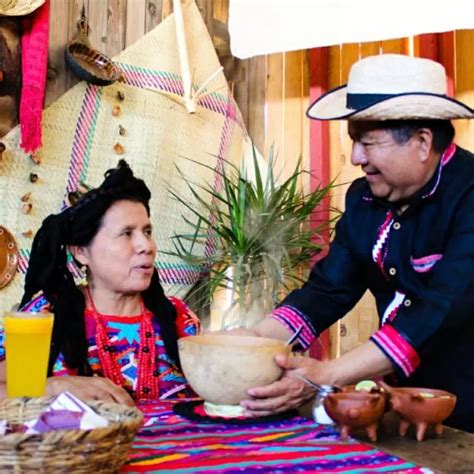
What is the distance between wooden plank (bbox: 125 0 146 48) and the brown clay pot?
244 cm

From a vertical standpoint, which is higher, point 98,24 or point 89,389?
point 98,24

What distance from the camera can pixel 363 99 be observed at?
1.84 meters

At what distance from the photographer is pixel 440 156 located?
1.91 m

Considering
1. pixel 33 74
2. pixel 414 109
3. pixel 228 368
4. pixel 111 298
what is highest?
pixel 33 74

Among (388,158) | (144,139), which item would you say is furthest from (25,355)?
(144,139)

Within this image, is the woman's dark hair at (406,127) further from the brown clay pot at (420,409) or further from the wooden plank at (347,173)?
the wooden plank at (347,173)

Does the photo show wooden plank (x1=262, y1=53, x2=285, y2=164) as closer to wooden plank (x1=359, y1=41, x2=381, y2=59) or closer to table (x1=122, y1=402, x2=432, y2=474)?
wooden plank (x1=359, y1=41, x2=381, y2=59)

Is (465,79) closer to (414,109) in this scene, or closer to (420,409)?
(414,109)

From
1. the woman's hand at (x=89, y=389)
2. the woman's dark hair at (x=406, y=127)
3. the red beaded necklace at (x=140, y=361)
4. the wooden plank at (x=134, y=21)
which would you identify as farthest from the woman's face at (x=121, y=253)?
the wooden plank at (x=134, y=21)

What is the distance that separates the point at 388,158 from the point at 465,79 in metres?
1.65

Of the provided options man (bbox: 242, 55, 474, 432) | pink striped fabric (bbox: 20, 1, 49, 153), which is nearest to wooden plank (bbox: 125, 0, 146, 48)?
pink striped fabric (bbox: 20, 1, 49, 153)

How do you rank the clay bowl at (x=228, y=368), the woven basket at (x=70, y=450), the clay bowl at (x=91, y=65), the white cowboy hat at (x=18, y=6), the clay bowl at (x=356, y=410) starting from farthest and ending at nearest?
the clay bowl at (x=91, y=65) < the white cowboy hat at (x=18, y=6) < the clay bowl at (x=228, y=368) < the clay bowl at (x=356, y=410) < the woven basket at (x=70, y=450)

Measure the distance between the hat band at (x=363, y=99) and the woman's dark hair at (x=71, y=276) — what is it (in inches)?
29.2

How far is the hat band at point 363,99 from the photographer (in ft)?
5.94
